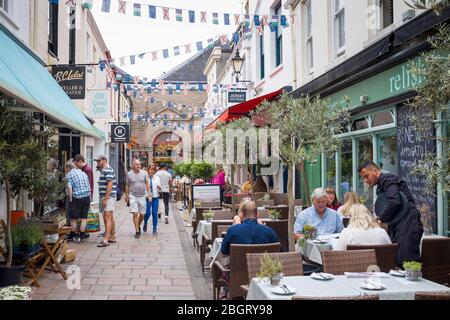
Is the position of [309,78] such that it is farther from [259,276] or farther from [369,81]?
[259,276]

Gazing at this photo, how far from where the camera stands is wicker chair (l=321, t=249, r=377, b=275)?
4.54 metres

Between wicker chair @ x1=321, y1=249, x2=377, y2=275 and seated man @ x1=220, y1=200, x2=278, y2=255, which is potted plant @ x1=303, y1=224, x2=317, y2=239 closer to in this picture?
seated man @ x1=220, y1=200, x2=278, y2=255

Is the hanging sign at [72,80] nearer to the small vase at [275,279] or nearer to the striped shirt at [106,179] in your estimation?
the striped shirt at [106,179]

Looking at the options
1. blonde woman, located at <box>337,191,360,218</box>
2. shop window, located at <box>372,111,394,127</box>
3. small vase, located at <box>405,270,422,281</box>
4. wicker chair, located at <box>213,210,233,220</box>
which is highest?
shop window, located at <box>372,111,394,127</box>

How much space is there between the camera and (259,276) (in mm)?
3988

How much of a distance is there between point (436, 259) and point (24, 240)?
5.04 meters

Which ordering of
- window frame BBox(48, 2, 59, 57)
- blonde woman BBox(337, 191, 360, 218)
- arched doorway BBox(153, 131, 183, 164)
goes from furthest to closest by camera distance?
1. arched doorway BBox(153, 131, 183, 164)
2. window frame BBox(48, 2, 59, 57)
3. blonde woman BBox(337, 191, 360, 218)

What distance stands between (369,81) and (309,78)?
3.59 metres

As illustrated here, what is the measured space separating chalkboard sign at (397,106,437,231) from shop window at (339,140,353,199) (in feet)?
8.69

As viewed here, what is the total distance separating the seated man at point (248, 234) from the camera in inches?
204

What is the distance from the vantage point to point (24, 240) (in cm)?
645

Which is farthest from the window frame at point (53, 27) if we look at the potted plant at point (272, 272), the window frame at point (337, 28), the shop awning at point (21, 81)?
the potted plant at point (272, 272)

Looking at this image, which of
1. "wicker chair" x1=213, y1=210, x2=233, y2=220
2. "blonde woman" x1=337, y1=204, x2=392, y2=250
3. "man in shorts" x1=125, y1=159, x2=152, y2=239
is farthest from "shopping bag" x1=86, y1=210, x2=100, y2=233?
"blonde woman" x1=337, y1=204, x2=392, y2=250
